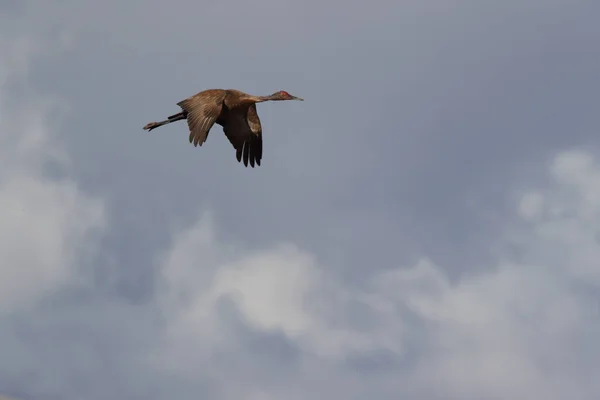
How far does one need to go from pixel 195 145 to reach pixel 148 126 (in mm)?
7053

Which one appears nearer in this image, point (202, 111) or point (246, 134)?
point (202, 111)

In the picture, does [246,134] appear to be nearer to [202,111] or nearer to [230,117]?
[230,117]

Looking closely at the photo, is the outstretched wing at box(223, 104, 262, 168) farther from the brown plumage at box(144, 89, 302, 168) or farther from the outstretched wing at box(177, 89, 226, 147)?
the outstretched wing at box(177, 89, 226, 147)

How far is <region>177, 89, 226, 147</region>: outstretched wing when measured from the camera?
31562 mm

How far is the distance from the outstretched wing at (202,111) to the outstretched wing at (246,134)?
2656mm

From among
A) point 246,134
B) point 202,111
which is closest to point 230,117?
point 246,134

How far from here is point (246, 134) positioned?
37000mm

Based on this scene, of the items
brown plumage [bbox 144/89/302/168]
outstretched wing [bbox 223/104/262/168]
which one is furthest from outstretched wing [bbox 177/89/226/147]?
outstretched wing [bbox 223/104/262/168]

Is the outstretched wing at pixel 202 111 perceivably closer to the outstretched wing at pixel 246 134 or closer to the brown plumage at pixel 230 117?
the brown plumage at pixel 230 117

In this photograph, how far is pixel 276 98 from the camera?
35344 millimetres

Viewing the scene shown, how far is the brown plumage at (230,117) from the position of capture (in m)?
32.2

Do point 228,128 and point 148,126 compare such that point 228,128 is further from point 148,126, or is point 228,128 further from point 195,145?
point 195,145

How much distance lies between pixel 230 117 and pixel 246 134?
3.20 ft

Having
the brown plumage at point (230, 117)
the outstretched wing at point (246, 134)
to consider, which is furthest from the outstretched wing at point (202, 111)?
the outstretched wing at point (246, 134)
